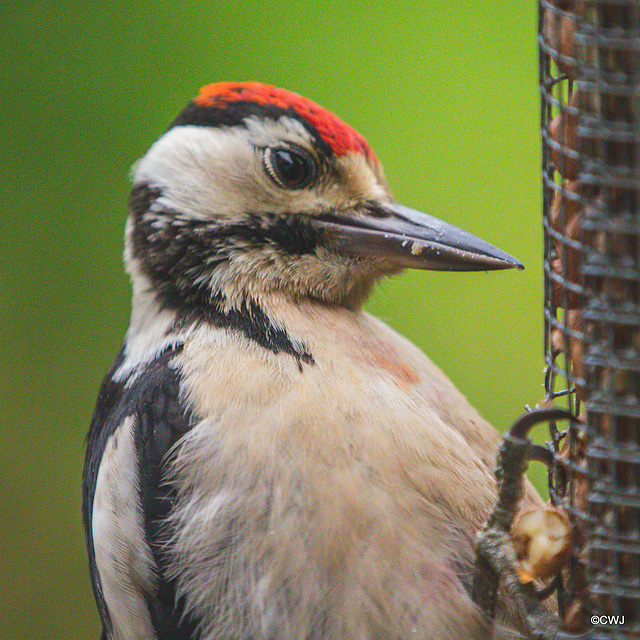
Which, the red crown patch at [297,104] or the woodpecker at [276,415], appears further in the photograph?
the red crown patch at [297,104]

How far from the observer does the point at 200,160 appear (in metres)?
2.37

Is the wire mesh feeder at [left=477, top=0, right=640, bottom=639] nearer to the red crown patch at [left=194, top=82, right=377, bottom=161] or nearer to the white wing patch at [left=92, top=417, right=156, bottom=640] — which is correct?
the red crown patch at [left=194, top=82, right=377, bottom=161]

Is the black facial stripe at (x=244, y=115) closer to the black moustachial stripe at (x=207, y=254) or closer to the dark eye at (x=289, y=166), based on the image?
the dark eye at (x=289, y=166)

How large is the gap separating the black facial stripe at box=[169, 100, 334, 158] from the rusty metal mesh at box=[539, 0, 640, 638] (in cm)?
67

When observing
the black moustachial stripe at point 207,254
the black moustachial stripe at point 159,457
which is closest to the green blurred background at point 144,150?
the black moustachial stripe at point 207,254

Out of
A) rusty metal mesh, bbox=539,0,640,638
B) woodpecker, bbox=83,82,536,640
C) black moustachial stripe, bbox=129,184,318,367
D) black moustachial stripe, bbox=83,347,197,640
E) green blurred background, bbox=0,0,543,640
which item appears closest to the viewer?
rusty metal mesh, bbox=539,0,640,638

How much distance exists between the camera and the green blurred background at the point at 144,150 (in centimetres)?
435

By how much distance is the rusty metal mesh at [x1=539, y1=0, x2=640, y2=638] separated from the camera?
149cm

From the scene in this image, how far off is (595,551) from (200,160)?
1.29 m

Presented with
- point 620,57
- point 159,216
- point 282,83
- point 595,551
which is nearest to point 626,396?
point 595,551

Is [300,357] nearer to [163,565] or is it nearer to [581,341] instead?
Result: [163,565]

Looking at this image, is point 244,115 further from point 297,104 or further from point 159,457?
point 159,457

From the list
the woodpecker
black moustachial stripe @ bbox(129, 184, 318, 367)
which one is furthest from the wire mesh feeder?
black moustachial stripe @ bbox(129, 184, 318, 367)

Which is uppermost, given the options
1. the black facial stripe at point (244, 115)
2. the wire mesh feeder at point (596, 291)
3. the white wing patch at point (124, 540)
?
the black facial stripe at point (244, 115)
